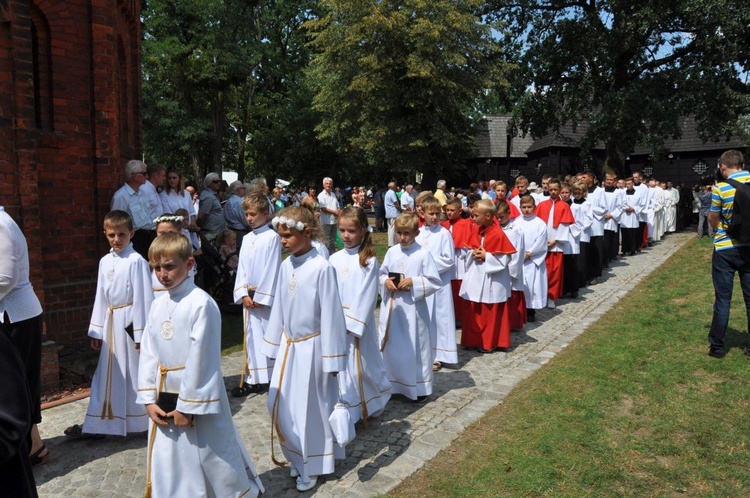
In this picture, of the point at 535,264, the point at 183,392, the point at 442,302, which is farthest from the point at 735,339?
the point at 183,392

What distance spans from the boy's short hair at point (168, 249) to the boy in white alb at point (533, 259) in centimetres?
694

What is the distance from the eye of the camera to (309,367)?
4.21 meters

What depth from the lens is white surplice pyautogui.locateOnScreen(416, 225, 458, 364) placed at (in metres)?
6.89

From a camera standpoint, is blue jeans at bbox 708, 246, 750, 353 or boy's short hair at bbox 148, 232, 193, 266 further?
blue jeans at bbox 708, 246, 750, 353

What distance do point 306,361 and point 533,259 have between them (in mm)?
6217

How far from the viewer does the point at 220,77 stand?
29.3 m

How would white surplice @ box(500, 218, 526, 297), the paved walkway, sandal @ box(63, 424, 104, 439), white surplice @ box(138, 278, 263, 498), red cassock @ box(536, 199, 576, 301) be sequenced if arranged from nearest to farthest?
white surplice @ box(138, 278, 263, 498)
the paved walkway
sandal @ box(63, 424, 104, 439)
white surplice @ box(500, 218, 526, 297)
red cassock @ box(536, 199, 576, 301)

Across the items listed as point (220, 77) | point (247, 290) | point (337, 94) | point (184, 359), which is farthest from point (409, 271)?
point (220, 77)

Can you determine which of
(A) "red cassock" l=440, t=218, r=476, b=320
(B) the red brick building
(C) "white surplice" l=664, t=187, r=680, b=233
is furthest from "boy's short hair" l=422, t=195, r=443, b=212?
(C) "white surplice" l=664, t=187, r=680, b=233

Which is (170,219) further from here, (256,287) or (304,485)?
(304,485)

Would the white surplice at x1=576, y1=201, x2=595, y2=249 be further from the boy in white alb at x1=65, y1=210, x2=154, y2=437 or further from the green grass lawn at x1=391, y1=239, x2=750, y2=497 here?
the boy in white alb at x1=65, y1=210, x2=154, y2=437

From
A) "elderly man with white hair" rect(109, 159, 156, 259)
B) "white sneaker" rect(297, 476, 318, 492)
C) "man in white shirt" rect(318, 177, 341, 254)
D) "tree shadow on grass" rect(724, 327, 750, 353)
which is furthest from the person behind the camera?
"man in white shirt" rect(318, 177, 341, 254)

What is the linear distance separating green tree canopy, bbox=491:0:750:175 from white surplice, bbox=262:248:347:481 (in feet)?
66.2

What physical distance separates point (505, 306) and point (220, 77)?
82.4 feet
